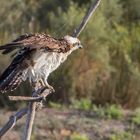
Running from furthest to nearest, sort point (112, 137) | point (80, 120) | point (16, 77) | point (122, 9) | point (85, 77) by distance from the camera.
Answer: point (122, 9) < point (85, 77) < point (80, 120) < point (112, 137) < point (16, 77)

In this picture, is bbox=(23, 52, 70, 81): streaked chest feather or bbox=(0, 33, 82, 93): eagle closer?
bbox=(0, 33, 82, 93): eagle

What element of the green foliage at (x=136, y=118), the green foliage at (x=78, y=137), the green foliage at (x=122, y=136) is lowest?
the green foliage at (x=122, y=136)

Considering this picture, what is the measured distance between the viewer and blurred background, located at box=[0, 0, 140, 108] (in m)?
9.84

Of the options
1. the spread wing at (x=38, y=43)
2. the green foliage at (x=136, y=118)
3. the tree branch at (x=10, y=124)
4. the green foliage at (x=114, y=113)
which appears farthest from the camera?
the green foliage at (x=114, y=113)

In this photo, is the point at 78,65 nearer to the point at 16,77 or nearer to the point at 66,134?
→ the point at 66,134

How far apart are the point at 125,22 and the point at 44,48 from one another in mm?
8068

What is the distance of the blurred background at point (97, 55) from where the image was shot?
9844 millimetres

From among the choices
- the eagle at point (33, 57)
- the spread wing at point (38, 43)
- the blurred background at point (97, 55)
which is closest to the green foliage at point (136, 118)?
the blurred background at point (97, 55)

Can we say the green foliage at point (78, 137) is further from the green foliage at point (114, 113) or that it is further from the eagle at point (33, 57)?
the eagle at point (33, 57)

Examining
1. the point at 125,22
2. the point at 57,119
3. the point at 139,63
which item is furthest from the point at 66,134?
the point at 125,22

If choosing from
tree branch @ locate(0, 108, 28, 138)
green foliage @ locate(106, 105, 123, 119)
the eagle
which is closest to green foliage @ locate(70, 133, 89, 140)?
green foliage @ locate(106, 105, 123, 119)

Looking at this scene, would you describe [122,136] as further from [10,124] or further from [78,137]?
[10,124]

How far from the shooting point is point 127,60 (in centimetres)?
1005

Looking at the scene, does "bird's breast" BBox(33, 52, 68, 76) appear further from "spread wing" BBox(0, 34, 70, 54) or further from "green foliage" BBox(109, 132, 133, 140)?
"green foliage" BBox(109, 132, 133, 140)
